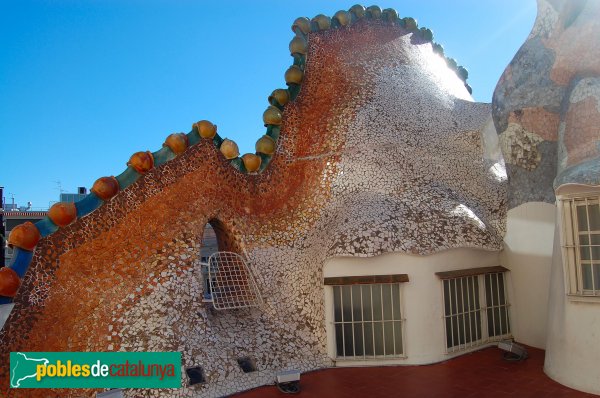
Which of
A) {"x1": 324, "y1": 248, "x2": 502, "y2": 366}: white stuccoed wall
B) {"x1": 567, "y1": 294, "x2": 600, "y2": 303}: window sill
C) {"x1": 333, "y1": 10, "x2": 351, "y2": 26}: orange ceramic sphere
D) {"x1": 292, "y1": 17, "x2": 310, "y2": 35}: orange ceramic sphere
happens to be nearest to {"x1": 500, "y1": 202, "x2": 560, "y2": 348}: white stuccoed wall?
{"x1": 324, "y1": 248, "x2": 502, "y2": 366}: white stuccoed wall

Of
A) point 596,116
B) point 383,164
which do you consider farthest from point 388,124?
point 596,116

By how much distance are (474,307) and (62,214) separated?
5281 mm

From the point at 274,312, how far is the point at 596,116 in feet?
14.6

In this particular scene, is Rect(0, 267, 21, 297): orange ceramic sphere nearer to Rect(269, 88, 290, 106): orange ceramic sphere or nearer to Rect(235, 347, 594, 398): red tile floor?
Rect(235, 347, 594, 398): red tile floor

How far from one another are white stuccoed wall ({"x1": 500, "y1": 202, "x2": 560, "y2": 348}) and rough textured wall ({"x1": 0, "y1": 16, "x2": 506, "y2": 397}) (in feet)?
1.22

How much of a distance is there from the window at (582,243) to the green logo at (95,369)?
4235mm

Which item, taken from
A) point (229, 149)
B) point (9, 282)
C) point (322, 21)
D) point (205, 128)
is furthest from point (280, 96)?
point (9, 282)

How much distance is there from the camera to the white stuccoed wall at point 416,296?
6371 millimetres

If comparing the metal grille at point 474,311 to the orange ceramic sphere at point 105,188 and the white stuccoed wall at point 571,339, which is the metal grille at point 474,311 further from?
the orange ceramic sphere at point 105,188

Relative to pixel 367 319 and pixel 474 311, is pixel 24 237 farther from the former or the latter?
pixel 474 311

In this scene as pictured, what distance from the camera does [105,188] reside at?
577cm

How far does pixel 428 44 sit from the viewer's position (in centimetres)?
1017

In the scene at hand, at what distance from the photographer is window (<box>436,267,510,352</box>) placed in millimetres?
6660

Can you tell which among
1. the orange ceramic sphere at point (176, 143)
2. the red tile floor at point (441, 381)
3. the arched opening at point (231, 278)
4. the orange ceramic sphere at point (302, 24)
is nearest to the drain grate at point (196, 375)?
the red tile floor at point (441, 381)
